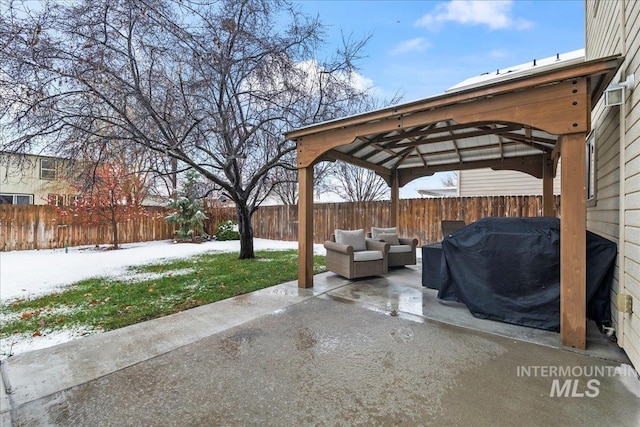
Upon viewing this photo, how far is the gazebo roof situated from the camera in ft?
8.86

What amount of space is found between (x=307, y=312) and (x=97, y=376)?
214cm

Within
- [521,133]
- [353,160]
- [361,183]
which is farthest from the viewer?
[361,183]

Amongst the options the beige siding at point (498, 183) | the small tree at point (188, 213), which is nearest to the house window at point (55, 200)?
the small tree at point (188, 213)

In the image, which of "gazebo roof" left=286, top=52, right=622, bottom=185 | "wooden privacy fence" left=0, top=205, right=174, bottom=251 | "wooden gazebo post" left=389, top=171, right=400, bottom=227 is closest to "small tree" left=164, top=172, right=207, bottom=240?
"wooden privacy fence" left=0, top=205, right=174, bottom=251

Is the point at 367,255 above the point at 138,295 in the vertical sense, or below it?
above

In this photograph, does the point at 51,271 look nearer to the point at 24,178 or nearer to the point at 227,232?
the point at 24,178

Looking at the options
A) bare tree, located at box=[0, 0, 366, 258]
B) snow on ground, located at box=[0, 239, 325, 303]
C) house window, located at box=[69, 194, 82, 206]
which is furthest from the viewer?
house window, located at box=[69, 194, 82, 206]

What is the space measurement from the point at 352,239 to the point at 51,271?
664cm

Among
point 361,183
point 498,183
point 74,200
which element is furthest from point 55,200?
point 498,183

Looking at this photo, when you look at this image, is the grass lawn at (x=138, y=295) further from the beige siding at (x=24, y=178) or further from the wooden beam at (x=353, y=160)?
the wooden beam at (x=353, y=160)

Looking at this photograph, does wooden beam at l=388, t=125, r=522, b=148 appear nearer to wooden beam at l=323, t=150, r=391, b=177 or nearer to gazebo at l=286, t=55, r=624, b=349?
gazebo at l=286, t=55, r=624, b=349

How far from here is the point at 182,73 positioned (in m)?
5.57

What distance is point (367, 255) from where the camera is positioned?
17.7 ft

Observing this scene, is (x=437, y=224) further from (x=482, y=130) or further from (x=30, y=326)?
(x=30, y=326)
